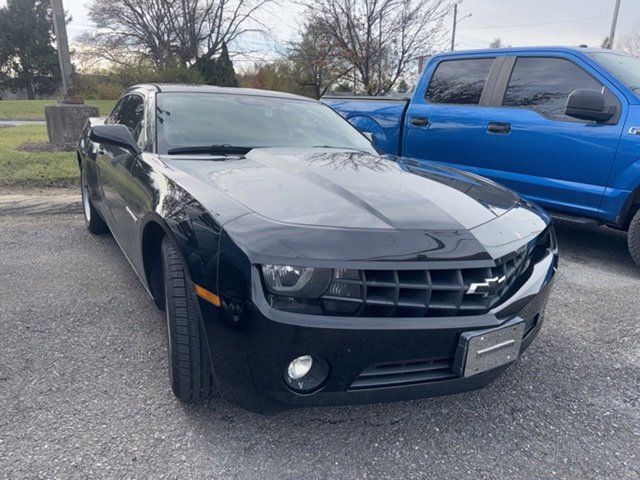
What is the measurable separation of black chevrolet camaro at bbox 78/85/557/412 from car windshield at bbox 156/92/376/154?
1.41ft

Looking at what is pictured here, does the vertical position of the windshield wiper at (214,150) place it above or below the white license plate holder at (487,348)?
above

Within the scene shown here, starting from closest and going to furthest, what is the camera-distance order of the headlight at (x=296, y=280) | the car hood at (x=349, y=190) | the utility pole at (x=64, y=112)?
1. the headlight at (x=296, y=280)
2. the car hood at (x=349, y=190)
3. the utility pole at (x=64, y=112)

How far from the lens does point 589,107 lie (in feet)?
12.3

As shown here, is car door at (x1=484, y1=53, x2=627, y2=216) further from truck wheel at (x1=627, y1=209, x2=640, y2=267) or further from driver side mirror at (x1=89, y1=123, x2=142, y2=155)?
driver side mirror at (x1=89, y1=123, x2=142, y2=155)

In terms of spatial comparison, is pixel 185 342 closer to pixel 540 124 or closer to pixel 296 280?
pixel 296 280

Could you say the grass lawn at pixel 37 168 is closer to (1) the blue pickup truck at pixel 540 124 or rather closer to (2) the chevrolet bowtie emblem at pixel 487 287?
(1) the blue pickup truck at pixel 540 124

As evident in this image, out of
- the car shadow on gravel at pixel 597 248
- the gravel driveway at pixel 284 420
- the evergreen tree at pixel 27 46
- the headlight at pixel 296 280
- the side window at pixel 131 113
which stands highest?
the evergreen tree at pixel 27 46

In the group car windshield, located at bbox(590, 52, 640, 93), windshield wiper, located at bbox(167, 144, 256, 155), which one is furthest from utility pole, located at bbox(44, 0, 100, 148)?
car windshield, located at bbox(590, 52, 640, 93)

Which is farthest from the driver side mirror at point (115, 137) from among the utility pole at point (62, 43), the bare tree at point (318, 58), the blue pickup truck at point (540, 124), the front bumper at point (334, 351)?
the bare tree at point (318, 58)

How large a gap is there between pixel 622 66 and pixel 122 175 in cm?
421

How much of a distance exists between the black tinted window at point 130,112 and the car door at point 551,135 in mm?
3068

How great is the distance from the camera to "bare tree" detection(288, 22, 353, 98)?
17.6 m

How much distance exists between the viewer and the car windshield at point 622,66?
13.1 ft

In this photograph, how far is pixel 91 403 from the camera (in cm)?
215
